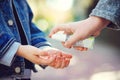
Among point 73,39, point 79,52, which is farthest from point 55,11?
point 73,39

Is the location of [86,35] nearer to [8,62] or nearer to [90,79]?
[8,62]

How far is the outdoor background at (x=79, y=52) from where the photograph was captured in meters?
2.29

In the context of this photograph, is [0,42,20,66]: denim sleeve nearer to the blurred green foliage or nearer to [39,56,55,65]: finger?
[39,56,55,65]: finger

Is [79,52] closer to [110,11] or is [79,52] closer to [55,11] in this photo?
[55,11]

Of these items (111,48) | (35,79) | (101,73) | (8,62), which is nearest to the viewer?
(8,62)

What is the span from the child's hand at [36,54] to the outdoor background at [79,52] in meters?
1.10

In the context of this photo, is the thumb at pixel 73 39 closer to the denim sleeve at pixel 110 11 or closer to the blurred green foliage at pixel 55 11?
the denim sleeve at pixel 110 11

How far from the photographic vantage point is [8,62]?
1.02 m

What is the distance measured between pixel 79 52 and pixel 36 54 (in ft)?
5.48

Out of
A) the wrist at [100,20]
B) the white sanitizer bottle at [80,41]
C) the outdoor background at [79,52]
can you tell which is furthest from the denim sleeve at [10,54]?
the outdoor background at [79,52]

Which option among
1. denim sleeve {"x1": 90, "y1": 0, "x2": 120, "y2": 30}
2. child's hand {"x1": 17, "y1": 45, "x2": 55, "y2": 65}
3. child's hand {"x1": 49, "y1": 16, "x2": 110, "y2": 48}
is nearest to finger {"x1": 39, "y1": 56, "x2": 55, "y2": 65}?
child's hand {"x1": 17, "y1": 45, "x2": 55, "y2": 65}

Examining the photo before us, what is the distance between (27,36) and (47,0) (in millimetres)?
1930

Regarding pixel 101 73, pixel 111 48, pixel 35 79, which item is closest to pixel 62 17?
pixel 111 48

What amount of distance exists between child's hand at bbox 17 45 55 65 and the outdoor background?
3.60ft
